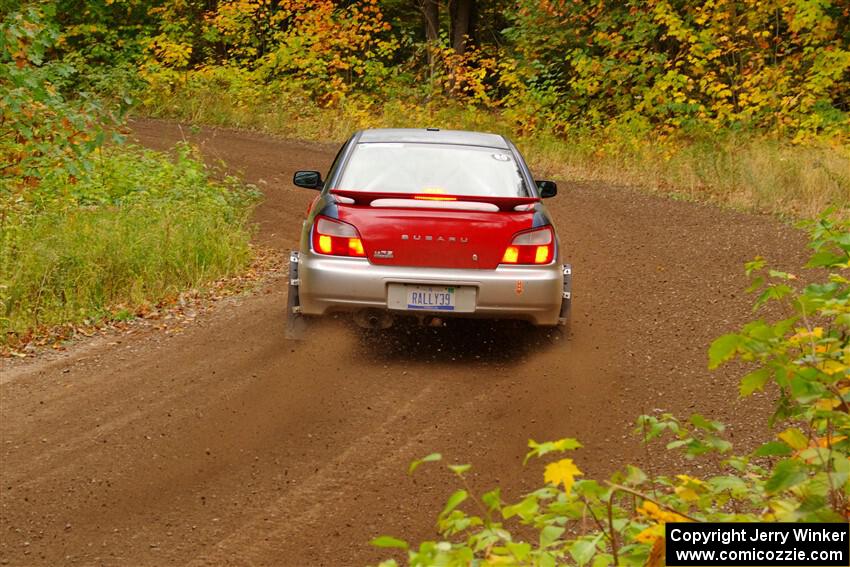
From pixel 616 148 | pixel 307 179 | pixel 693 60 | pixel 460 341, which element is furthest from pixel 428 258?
pixel 693 60

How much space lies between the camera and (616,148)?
22.4 meters

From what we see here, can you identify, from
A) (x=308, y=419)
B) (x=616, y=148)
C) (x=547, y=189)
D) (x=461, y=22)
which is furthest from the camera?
(x=461, y=22)

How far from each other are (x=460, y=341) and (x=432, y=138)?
1.71 m

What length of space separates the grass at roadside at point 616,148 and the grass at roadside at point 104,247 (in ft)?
25.1

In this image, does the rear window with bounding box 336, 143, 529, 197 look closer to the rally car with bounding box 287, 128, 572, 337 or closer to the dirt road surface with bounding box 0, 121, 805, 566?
the rally car with bounding box 287, 128, 572, 337

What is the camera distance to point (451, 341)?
30.8 ft

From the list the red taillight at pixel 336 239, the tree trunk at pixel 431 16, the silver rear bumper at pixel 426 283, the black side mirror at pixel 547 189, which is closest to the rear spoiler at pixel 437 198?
the red taillight at pixel 336 239

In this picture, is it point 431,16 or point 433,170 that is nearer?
point 433,170

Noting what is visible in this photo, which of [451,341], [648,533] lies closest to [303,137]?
[451,341]

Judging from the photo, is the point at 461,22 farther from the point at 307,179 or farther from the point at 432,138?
the point at 307,179

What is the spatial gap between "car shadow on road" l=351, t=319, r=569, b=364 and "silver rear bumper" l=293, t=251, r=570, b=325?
1.73 ft

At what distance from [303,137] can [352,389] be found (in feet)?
60.2

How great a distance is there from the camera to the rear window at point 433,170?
8953 millimetres

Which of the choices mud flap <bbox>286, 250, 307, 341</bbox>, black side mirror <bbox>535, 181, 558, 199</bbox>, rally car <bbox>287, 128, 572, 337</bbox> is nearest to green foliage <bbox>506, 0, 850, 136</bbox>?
black side mirror <bbox>535, 181, 558, 199</bbox>
